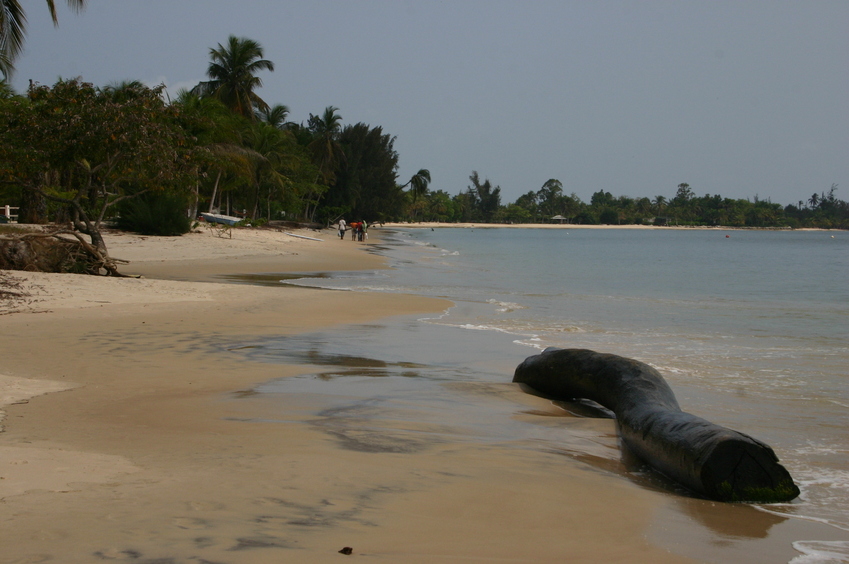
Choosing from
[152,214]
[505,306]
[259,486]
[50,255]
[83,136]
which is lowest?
[505,306]

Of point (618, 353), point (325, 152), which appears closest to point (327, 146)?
point (325, 152)

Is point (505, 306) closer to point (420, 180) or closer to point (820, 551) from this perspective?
point (820, 551)

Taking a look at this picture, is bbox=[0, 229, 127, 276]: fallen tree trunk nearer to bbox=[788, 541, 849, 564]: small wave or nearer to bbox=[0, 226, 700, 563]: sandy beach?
bbox=[0, 226, 700, 563]: sandy beach

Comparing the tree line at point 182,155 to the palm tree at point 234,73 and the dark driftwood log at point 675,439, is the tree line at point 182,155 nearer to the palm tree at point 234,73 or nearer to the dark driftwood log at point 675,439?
the palm tree at point 234,73

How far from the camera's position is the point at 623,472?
425 centimetres

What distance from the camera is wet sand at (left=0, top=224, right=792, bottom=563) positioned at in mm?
2625

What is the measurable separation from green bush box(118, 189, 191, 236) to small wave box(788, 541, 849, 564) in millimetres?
27248

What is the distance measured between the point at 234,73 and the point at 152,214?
71.0ft

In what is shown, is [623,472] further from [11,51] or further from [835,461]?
[11,51]

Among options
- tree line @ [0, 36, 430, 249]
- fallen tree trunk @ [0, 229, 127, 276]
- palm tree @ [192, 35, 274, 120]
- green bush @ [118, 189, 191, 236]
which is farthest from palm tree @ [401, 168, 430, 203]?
fallen tree trunk @ [0, 229, 127, 276]

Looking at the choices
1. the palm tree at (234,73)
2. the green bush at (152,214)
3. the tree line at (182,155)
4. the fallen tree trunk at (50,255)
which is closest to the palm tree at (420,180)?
the tree line at (182,155)

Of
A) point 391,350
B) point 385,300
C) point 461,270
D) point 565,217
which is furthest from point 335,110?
point 565,217

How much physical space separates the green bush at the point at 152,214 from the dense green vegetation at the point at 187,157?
0.16ft

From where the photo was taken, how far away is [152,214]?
2780cm
